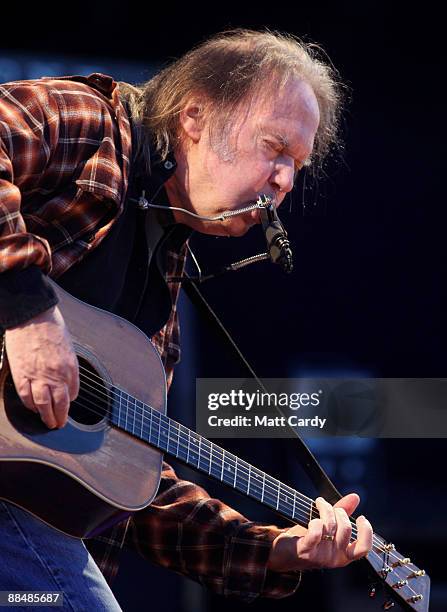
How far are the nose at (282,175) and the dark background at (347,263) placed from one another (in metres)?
1.52

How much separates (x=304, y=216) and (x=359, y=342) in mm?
619

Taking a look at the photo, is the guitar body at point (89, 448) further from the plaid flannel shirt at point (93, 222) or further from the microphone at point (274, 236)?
the microphone at point (274, 236)

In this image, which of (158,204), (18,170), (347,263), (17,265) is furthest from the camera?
(347,263)

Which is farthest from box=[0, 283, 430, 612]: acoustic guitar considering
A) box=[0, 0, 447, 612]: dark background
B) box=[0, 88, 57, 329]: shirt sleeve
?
box=[0, 0, 447, 612]: dark background

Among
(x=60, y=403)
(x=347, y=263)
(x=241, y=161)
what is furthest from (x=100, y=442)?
(x=347, y=263)

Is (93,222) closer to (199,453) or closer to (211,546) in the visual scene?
(199,453)

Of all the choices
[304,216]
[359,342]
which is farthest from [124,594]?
[304,216]

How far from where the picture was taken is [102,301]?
230 cm

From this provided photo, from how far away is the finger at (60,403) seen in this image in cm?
188

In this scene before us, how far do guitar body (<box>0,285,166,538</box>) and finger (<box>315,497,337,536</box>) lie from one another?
1.86 feet

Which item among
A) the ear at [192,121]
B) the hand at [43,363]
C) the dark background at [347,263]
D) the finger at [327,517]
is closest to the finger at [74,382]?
the hand at [43,363]

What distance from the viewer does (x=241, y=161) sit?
2.52 meters

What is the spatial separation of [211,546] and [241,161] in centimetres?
105

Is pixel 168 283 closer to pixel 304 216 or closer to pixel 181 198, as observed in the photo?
pixel 181 198
